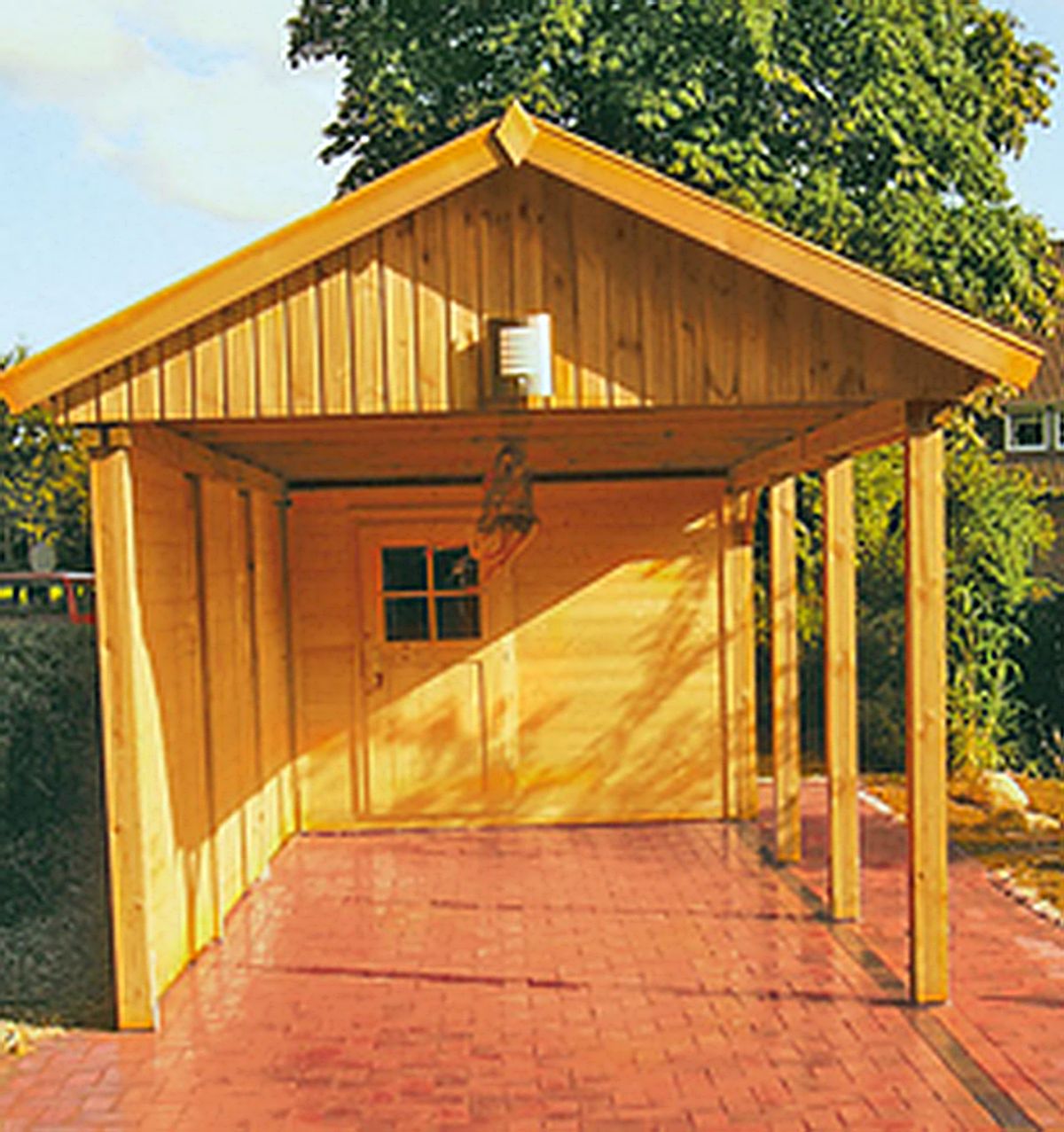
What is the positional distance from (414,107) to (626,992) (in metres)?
10.1

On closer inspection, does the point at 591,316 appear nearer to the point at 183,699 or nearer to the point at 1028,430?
the point at 183,699

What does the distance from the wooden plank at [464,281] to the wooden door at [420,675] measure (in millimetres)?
3769

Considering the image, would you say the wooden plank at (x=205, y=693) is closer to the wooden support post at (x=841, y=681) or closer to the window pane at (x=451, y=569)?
the window pane at (x=451, y=569)

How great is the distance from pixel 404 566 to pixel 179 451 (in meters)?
3.14

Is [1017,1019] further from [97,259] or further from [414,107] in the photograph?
[97,259]

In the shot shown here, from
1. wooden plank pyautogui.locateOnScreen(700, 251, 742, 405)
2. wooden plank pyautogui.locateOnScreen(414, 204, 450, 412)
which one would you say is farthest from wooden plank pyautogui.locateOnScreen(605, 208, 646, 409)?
wooden plank pyautogui.locateOnScreen(414, 204, 450, 412)

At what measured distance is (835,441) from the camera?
19.9 feet

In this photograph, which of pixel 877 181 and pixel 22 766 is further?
pixel 877 181

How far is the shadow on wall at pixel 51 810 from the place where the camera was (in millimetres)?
6602

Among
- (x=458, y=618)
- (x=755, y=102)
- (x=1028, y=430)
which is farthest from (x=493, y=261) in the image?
(x=1028, y=430)

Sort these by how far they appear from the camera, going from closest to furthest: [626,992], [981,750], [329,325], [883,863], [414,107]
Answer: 1. [329,325]
2. [626,992]
3. [883,863]
4. [981,750]
5. [414,107]

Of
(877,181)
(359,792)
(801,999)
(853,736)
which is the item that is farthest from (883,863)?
(877,181)

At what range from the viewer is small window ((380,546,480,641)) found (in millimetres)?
8883

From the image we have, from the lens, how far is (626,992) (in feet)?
18.5
